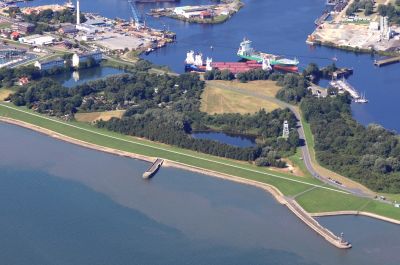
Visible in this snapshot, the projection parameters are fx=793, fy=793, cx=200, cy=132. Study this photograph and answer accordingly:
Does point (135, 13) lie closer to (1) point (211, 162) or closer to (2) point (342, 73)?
(2) point (342, 73)

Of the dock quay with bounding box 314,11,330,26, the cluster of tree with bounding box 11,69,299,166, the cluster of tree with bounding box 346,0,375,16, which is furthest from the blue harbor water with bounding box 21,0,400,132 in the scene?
the cluster of tree with bounding box 11,69,299,166

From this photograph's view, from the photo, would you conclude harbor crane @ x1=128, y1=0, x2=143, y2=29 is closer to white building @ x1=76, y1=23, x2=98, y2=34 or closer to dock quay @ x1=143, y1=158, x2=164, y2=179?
white building @ x1=76, y1=23, x2=98, y2=34

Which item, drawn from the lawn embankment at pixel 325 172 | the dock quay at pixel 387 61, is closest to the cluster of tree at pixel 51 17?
the dock quay at pixel 387 61

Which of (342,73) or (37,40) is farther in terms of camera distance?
(37,40)

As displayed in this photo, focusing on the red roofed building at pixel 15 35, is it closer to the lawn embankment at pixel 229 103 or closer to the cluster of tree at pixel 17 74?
the cluster of tree at pixel 17 74

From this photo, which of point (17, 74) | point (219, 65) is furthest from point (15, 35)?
point (219, 65)

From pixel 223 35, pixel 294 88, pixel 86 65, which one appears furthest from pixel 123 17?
pixel 294 88

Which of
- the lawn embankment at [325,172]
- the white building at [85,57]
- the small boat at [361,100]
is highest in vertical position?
the small boat at [361,100]
